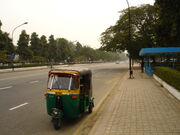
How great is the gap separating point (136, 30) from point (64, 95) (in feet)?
156

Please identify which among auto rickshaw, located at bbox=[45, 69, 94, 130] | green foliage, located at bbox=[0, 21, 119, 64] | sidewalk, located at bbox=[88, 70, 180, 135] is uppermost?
green foliage, located at bbox=[0, 21, 119, 64]

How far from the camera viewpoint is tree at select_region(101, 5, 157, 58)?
5031 cm

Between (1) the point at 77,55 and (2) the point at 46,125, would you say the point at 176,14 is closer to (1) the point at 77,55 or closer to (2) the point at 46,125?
(2) the point at 46,125

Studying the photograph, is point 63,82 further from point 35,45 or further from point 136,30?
point 35,45

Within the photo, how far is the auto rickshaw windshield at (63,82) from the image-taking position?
802cm

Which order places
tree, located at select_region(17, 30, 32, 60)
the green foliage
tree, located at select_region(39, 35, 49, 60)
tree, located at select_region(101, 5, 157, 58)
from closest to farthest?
tree, located at select_region(101, 5, 157, 58) → the green foliage → tree, located at select_region(17, 30, 32, 60) → tree, located at select_region(39, 35, 49, 60)

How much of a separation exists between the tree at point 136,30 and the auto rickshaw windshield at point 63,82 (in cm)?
4196

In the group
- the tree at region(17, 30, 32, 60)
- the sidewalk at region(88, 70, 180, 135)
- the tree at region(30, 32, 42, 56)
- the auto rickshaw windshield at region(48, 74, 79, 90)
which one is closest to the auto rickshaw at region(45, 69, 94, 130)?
Result: the auto rickshaw windshield at region(48, 74, 79, 90)

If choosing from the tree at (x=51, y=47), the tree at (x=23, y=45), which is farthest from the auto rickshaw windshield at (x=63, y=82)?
the tree at (x=51, y=47)

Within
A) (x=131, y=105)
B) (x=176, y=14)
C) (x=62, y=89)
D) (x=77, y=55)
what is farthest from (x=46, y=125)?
(x=77, y=55)

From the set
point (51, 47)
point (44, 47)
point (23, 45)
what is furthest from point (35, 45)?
point (51, 47)

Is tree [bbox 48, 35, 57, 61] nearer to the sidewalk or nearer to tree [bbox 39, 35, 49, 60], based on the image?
tree [bbox 39, 35, 49, 60]

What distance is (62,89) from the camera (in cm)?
799

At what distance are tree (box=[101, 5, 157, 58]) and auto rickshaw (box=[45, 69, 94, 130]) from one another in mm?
41897
